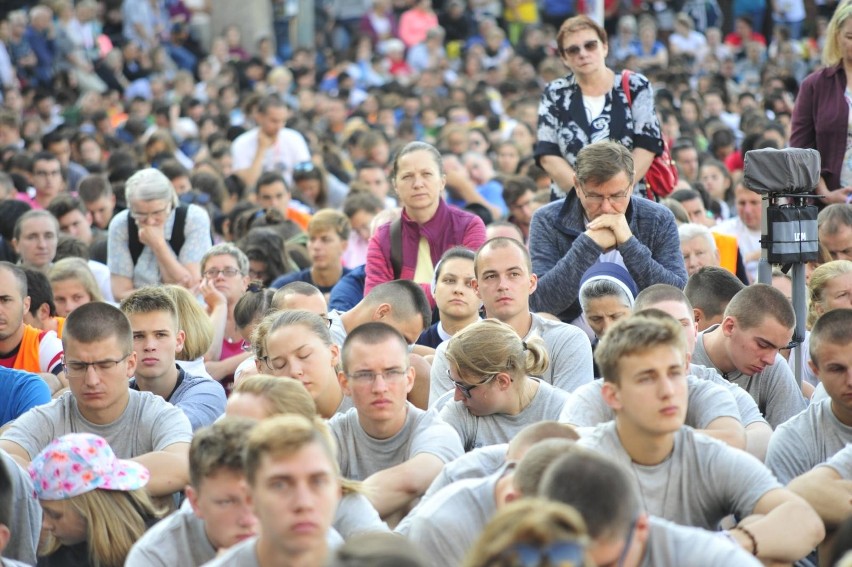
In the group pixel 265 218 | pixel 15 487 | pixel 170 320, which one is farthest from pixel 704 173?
pixel 15 487

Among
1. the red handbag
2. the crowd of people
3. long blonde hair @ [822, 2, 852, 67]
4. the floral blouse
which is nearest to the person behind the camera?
the crowd of people

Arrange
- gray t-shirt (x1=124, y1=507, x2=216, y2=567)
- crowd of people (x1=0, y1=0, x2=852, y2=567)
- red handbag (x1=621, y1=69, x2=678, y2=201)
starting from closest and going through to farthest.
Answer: crowd of people (x1=0, y1=0, x2=852, y2=567) < gray t-shirt (x1=124, y1=507, x2=216, y2=567) < red handbag (x1=621, y1=69, x2=678, y2=201)

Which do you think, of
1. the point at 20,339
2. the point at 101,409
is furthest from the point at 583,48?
the point at 101,409

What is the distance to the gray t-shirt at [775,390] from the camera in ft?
19.0

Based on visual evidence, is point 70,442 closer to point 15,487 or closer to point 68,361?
point 15,487

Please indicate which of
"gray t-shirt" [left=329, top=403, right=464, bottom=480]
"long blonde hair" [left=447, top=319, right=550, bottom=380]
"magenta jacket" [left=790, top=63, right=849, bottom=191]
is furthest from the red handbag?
"gray t-shirt" [left=329, top=403, right=464, bottom=480]

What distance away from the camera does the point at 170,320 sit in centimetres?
631

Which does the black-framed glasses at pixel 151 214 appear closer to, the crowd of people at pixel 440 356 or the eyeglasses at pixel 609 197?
the crowd of people at pixel 440 356

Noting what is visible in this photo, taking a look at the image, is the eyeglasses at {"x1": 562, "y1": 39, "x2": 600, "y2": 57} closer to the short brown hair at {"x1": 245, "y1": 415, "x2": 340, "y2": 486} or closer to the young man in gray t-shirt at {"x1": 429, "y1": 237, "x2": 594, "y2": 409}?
the young man in gray t-shirt at {"x1": 429, "y1": 237, "x2": 594, "y2": 409}

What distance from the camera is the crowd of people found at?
3.89 meters

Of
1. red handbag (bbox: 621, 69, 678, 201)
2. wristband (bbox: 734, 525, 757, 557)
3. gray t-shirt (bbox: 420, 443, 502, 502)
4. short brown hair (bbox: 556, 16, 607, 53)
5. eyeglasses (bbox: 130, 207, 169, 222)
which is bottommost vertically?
wristband (bbox: 734, 525, 757, 557)

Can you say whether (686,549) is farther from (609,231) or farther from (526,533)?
(609,231)

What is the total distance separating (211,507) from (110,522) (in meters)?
0.77

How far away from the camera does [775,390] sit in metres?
5.83
